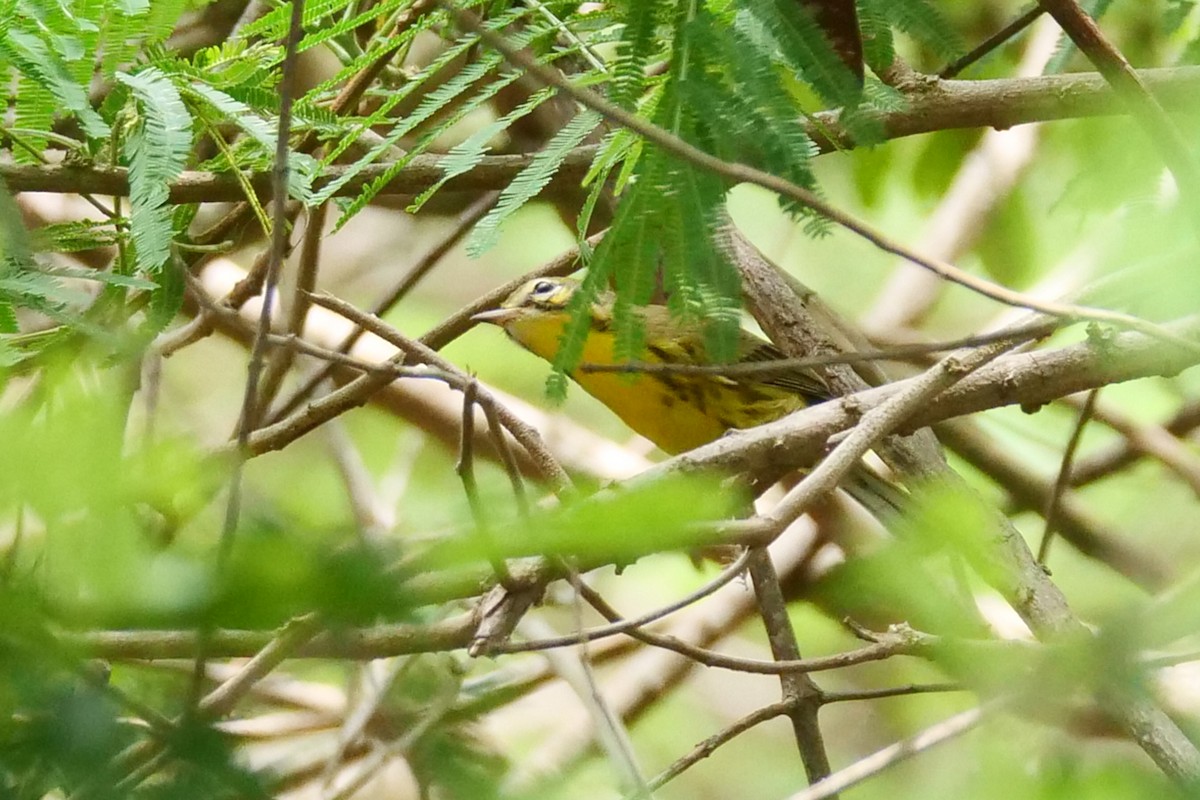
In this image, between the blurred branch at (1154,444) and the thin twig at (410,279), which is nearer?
the thin twig at (410,279)

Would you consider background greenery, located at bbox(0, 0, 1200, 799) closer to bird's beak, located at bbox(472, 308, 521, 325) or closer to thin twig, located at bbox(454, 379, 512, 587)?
thin twig, located at bbox(454, 379, 512, 587)

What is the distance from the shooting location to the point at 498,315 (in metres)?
3.67

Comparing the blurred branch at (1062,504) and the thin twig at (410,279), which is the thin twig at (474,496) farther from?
the blurred branch at (1062,504)

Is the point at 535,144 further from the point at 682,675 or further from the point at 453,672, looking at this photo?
the point at 453,672

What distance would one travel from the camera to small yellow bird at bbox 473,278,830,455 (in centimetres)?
361

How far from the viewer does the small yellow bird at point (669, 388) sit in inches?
A: 142

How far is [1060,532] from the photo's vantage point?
3711 mm

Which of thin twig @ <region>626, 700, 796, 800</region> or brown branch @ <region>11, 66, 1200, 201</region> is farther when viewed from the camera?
brown branch @ <region>11, 66, 1200, 201</region>

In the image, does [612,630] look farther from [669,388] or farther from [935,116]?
[669,388]

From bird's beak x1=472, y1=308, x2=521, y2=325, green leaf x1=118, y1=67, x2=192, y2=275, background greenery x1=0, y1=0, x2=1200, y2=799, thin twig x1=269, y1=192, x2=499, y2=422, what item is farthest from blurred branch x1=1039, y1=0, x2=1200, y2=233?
bird's beak x1=472, y1=308, x2=521, y2=325

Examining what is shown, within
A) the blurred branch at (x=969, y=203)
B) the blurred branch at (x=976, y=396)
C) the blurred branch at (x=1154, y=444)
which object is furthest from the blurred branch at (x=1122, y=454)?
the blurred branch at (x=976, y=396)

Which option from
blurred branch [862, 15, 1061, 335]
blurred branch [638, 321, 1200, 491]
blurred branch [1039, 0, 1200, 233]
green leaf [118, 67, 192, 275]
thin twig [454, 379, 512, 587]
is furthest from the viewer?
blurred branch [862, 15, 1061, 335]

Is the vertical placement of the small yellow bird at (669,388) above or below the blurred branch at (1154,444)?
above

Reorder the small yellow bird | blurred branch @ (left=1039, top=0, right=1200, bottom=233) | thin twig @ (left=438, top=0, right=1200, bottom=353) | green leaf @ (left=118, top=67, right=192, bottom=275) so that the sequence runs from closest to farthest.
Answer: thin twig @ (left=438, top=0, right=1200, bottom=353) → blurred branch @ (left=1039, top=0, right=1200, bottom=233) → green leaf @ (left=118, top=67, right=192, bottom=275) → the small yellow bird
